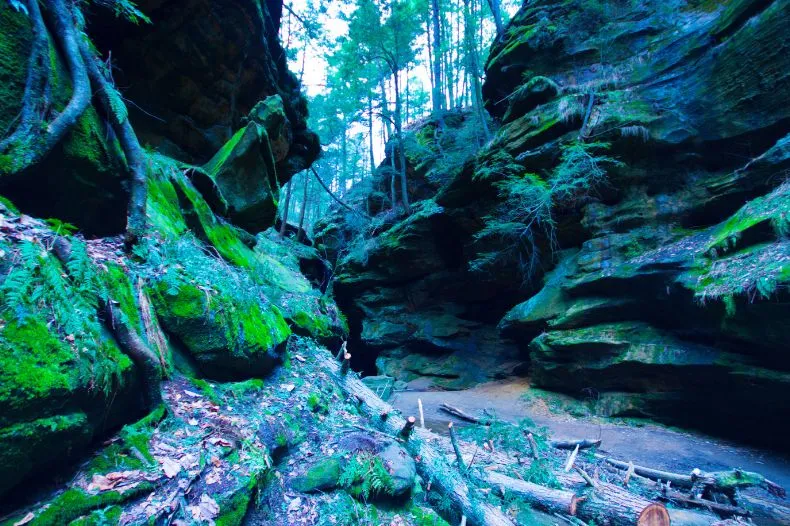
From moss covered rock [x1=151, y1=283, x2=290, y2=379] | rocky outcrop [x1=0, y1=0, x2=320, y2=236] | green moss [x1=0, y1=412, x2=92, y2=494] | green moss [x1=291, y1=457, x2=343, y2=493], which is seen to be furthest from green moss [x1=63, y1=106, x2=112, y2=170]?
green moss [x1=291, y1=457, x2=343, y2=493]

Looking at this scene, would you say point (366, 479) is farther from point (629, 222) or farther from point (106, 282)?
point (629, 222)

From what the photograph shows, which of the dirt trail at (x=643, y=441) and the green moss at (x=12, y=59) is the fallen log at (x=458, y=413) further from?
the green moss at (x=12, y=59)

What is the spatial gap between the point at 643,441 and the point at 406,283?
13095 mm

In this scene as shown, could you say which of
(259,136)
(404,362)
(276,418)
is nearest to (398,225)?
(404,362)

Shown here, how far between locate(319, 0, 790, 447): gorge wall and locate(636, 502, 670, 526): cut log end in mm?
5054

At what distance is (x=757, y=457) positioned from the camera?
711cm

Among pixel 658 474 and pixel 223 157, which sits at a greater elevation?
pixel 223 157

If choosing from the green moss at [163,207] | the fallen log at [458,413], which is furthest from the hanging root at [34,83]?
the fallen log at [458,413]

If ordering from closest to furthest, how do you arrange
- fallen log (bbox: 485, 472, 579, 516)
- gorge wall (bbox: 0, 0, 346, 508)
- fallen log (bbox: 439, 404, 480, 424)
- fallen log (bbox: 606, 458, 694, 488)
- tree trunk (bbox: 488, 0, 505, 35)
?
gorge wall (bbox: 0, 0, 346, 508) → fallen log (bbox: 485, 472, 579, 516) → fallen log (bbox: 606, 458, 694, 488) → fallen log (bbox: 439, 404, 480, 424) → tree trunk (bbox: 488, 0, 505, 35)

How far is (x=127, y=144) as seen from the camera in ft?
13.7

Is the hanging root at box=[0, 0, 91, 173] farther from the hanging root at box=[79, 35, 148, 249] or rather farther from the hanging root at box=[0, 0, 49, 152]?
the hanging root at box=[79, 35, 148, 249]

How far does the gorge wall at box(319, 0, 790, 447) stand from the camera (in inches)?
307

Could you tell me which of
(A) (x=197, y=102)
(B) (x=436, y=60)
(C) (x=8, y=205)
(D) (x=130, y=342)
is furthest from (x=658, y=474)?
(B) (x=436, y=60)

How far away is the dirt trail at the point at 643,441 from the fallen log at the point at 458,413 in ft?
0.62
